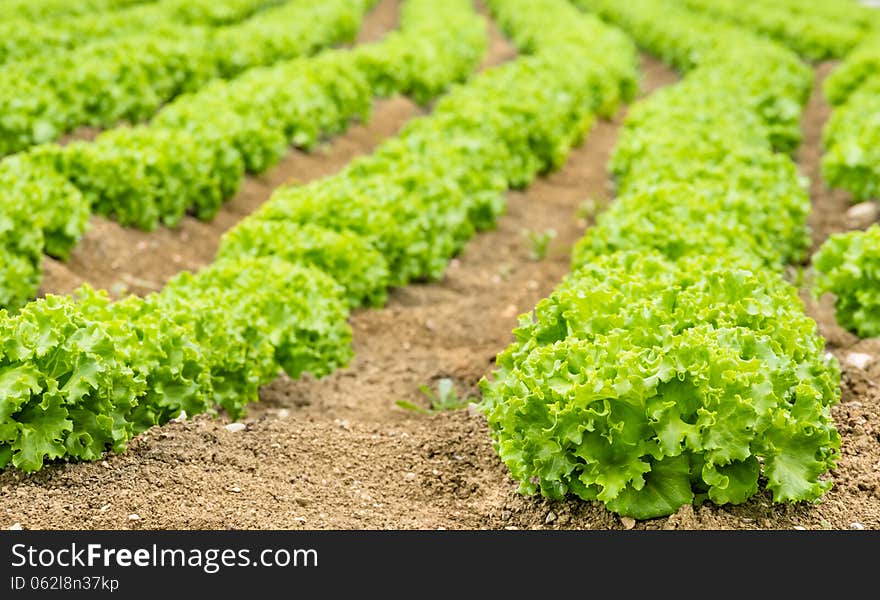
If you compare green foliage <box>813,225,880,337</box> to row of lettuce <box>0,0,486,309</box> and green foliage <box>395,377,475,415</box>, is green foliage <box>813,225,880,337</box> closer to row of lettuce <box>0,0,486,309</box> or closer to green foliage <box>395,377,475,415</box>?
green foliage <box>395,377,475,415</box>

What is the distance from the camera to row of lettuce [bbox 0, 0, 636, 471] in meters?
6.15

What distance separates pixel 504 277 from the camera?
12.0 meters

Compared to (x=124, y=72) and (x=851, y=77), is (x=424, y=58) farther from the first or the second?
(x=851, y=77)

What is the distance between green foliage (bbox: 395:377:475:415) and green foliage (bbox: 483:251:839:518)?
196cm

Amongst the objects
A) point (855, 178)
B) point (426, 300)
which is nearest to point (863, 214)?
point (855, 178)

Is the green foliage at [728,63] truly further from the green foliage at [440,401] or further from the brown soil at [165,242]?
the green foliage at [440,401]

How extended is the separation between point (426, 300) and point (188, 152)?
11.2 ft

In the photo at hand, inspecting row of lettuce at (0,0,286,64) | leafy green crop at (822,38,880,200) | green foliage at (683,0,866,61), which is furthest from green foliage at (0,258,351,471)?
green foliage at (683,0,866,61)

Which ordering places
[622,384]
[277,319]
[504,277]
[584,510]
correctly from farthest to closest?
[504,277], [277,319], [584,510], [622,384]

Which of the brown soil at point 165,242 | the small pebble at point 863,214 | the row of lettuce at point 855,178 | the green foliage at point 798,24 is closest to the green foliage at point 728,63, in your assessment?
the row of lettuce at point 855,178

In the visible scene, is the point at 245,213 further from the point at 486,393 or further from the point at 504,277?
the point at 486,393

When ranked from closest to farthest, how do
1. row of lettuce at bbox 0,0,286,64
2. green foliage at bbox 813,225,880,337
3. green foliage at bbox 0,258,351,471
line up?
green foliage at bbox 0,258,351,471, green foliage at bbox 813,225,880,337, row of lettuce at bbox 0,0,286,64

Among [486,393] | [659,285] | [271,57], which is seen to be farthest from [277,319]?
[271,57]

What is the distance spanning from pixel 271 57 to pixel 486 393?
17.0 meters
